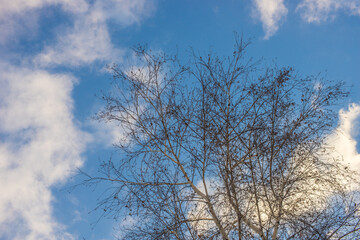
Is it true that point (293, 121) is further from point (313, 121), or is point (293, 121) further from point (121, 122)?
point (121, 122)

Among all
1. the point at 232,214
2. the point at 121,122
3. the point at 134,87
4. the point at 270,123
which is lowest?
the point at 232,214

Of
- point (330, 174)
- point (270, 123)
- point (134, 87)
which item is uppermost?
point (134, 87)

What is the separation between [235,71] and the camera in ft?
22.5

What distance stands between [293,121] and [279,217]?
2171 mm

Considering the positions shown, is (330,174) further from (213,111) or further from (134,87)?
(134,87)

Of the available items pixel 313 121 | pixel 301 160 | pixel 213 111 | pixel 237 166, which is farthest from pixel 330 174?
pixel 213 111

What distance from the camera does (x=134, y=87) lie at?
24.7 feet

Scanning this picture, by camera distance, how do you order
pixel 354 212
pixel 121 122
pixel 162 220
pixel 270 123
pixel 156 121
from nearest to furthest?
pixel 354 212, pixel 162 220, pixel 270 123, pixel 156 121, pixel 121 122

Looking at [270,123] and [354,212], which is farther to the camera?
[270,123]

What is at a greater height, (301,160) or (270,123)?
(270,123)

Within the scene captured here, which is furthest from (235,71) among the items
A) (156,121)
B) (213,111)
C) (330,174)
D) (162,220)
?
(162,220)

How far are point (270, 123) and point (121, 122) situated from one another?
3.63 metres

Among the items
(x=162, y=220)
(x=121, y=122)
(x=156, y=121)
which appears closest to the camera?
(x=162, y=220)

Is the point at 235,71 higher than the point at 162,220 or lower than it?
higher
